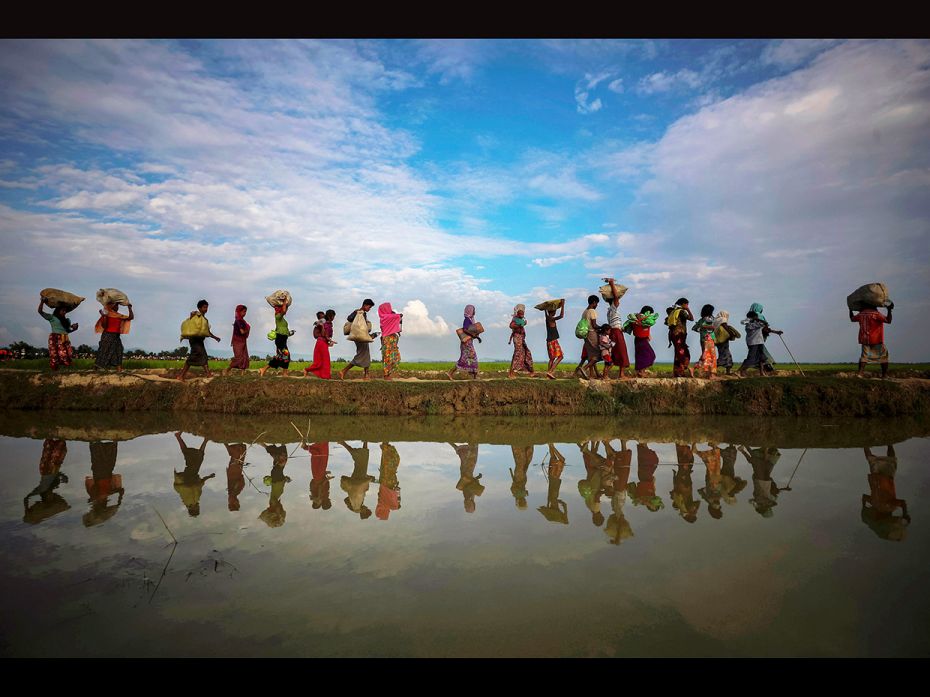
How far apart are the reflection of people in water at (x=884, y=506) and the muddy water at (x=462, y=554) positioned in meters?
0.03

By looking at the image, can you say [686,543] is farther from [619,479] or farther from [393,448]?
[393,448]

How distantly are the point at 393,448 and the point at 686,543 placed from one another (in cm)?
441

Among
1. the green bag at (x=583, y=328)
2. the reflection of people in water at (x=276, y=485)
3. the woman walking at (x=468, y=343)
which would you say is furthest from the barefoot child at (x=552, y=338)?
the reflection of people in water at (x=276, y=485)

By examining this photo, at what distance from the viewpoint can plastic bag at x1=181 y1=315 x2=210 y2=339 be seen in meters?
11.9

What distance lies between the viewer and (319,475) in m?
5.20

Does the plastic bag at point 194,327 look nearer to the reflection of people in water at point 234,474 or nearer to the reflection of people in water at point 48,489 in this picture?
the reflection of people in water at point 48,489

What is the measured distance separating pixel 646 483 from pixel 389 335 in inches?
363

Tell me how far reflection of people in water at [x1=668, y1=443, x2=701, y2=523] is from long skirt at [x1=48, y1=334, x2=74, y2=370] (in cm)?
1470

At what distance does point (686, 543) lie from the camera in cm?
331

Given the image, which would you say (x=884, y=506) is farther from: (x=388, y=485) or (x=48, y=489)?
(x=48, y=489)

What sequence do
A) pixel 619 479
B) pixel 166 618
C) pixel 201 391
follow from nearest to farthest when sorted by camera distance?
pixel 166 618 < pixel 619 479 < pixel 201 391

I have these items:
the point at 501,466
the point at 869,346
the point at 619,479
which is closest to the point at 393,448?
the point at 501,466

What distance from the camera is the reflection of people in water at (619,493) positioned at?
3.49 meters

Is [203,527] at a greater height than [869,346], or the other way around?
[869,346]
